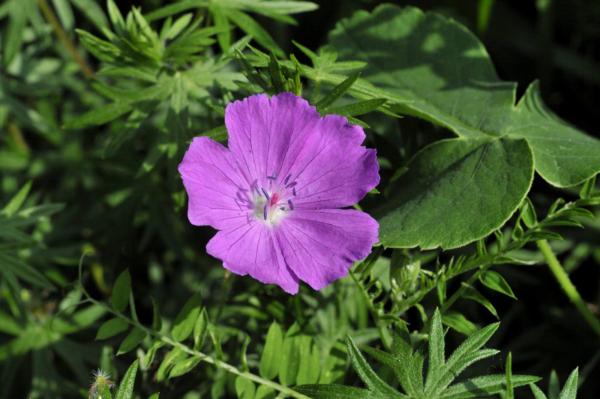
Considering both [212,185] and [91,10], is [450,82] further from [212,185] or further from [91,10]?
[91,10]

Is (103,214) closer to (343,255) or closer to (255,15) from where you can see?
(255,15)

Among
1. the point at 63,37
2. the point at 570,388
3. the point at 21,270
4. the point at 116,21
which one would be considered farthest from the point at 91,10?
the point at 570,388

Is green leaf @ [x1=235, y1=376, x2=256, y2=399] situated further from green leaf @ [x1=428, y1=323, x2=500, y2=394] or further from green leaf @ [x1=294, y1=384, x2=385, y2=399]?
green leaf @ [x1=428, y1=323, x2=500, y2=394]

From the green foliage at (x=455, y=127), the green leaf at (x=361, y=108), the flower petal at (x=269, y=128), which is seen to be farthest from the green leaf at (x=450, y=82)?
the flower petal at (x=269, y=128)

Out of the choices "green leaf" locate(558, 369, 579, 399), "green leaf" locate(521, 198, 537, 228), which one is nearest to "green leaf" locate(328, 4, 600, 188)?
"green leaf" locate(521, 198, 537, 228)

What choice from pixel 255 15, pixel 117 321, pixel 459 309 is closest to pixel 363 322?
pixel 459 309

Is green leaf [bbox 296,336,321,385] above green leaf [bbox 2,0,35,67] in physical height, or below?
below

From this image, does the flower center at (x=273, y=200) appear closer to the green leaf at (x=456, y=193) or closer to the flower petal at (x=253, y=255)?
the flower petal at (x=253, y=255)
